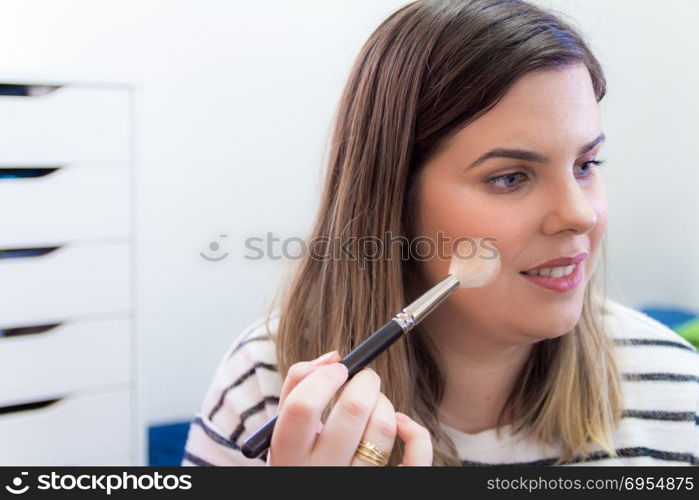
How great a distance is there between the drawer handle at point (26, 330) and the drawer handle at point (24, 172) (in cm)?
26

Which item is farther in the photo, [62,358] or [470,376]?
[62,358]

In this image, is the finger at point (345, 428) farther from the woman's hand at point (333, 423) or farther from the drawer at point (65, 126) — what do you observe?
the drawer at point (65, 126)

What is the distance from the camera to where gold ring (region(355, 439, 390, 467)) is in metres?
0.53

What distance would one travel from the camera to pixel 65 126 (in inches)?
51.1

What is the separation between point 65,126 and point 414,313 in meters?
0.92

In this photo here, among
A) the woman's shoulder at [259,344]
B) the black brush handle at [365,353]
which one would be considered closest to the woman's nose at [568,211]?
the black brush handle at [365,353]

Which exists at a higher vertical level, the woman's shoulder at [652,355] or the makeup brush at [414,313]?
the makeup brush at [414,313]

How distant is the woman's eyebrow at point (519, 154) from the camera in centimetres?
69

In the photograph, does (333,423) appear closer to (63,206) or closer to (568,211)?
(568,211)

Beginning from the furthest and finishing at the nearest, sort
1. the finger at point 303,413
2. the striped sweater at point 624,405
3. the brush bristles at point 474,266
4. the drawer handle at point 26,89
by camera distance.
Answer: the drawer handle at point 26,89 < the striped sweater at point 624,405 < the brush bristles at point 474,266 < the finger at point 303,413

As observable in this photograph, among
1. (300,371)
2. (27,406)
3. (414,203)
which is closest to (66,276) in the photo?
(27,406)

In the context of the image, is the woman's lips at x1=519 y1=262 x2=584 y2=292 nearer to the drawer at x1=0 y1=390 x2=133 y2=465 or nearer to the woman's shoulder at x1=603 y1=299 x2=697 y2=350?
the woman's shoulder at x1=603 y1=299 x2=697 y2=350

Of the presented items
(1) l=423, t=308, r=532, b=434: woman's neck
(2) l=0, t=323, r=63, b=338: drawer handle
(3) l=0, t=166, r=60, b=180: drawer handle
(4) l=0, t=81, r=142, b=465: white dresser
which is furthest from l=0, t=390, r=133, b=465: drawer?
(1) l=423, t=308, r=532, b=434: woman's neck
